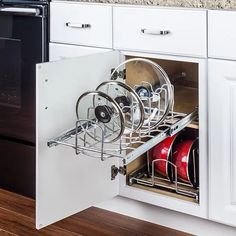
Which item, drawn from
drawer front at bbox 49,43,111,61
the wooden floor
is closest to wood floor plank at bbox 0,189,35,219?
the wooden floor

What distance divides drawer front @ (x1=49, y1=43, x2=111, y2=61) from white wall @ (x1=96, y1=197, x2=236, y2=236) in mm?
625

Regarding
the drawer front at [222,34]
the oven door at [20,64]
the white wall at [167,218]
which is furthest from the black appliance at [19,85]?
the drawer front at [222,34]

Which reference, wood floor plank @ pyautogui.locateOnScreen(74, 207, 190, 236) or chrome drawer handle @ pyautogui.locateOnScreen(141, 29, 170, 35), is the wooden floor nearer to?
wood floor plank @ pyautogui.locateOnScreen(74, 207, 190, 236)

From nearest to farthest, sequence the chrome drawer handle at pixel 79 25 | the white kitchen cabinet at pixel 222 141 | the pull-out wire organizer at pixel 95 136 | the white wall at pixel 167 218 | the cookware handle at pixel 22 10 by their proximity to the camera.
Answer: the pull-out wire organizer at pixel 95 136 < the white kitchen cabinet at pixel 222 141 < the white wall at pixel 167 218 < the chrome drawer handle at pixel 79 25 < the cookware handle at pixel 22 10

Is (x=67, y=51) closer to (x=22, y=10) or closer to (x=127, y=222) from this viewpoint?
(x=22, y=10)

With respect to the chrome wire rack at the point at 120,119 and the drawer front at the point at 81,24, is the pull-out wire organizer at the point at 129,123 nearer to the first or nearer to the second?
the chrome wire rack at the point at 120,119

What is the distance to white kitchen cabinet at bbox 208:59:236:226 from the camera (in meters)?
1.76

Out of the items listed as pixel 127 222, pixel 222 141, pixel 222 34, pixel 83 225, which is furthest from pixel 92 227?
pixel 222 34

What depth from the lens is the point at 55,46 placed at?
2.20 meters

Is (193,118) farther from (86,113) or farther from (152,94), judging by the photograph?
(86,113)

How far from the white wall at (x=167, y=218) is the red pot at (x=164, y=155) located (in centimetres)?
15

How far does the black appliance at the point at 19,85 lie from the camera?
87.2 inches

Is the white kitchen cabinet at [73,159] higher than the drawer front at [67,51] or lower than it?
lower

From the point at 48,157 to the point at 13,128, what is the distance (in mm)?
714
